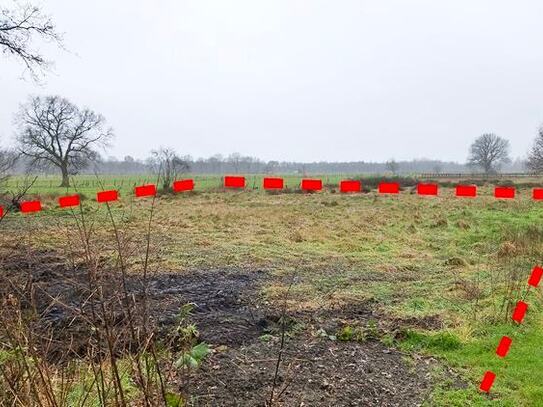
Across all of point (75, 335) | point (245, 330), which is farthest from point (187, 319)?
point (75, 335)

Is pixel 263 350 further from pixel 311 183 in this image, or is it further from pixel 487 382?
pixel 311 183

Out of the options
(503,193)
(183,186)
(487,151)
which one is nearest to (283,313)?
(503,193)

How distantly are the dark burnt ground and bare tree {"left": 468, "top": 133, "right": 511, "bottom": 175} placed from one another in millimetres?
75569

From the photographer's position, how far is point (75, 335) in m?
4.86

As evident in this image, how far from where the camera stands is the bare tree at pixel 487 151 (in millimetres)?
74312

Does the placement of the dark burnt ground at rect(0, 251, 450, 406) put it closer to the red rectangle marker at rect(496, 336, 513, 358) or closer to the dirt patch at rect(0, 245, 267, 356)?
the dirt patch at rect(0, 245, 267, 356)

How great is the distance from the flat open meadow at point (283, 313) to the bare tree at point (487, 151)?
218 ft

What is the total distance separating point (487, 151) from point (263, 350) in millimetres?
79055

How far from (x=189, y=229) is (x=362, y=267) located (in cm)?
669

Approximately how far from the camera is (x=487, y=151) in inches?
2940

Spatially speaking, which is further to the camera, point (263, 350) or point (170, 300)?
point (170, 300)

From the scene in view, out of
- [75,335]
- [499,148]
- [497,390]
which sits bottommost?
[497,390]

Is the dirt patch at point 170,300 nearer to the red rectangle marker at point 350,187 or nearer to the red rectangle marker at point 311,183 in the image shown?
the red rectangle marker at point 311,183

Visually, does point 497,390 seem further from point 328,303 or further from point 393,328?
point 328,303
